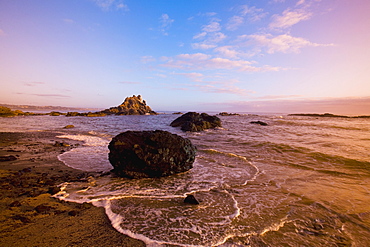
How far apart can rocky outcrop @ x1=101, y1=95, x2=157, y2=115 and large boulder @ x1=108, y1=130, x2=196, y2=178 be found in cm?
6798

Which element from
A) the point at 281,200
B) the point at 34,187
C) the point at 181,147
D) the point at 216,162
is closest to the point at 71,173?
the point at 34,187

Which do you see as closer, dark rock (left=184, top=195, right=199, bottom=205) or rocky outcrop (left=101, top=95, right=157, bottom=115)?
dark rock (left=184, top=195, right=199, bottom=205)

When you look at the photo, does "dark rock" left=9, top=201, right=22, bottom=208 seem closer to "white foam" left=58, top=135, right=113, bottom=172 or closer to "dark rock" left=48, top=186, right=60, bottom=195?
"dark rock" left=48, top=186, right=60, bottom=195

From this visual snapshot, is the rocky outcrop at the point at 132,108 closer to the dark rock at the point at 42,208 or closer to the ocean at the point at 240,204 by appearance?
the ocean at the point at 240,204

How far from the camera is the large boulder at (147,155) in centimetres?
659

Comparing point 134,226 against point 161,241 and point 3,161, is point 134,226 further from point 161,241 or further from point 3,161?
point 3,161

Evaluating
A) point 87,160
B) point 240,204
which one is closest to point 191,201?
point 240,204

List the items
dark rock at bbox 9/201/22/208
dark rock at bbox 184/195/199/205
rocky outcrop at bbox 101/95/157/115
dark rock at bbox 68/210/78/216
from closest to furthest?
dark rock at bbox 68/210/78/216 → dark rock at bbox 9/201/22/208 → dark rock at bbox 184/195/199/205 → rocky outcrop at bbox 101/95/157/115

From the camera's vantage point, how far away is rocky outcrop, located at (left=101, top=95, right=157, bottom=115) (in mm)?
Answer: 74150

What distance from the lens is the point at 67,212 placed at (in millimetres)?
3941

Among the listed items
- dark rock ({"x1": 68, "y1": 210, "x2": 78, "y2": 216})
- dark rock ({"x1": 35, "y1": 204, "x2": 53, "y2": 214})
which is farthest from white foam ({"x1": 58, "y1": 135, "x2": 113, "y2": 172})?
dark rock ({"x1": 68, "y1": 210, "x2": 78, "y2": 216})

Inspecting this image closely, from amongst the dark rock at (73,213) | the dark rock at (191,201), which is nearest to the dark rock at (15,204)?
the dark rock at (73,213)

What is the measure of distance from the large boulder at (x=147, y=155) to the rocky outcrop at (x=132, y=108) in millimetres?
67976

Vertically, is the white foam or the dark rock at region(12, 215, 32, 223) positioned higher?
the dark rock at region(12, 215, 32, 223)
